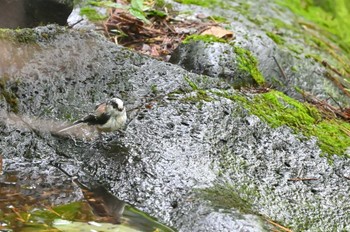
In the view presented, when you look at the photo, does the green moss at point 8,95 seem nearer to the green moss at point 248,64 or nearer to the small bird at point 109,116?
the small bird at point 109,116

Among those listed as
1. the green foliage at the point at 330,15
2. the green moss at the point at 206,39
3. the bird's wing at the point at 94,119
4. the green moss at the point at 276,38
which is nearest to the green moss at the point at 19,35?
the bird's wing at the point at 94,119

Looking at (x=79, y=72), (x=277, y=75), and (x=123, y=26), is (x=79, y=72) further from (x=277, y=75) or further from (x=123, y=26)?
(x=277, y=75)

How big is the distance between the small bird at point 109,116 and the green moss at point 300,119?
949 mm

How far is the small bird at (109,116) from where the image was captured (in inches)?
147

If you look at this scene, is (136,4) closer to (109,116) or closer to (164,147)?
(109,116)

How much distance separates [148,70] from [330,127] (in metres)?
1.61

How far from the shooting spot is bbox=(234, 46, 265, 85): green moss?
5039mm

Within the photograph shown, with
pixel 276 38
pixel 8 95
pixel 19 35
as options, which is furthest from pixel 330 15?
pixel 8 95

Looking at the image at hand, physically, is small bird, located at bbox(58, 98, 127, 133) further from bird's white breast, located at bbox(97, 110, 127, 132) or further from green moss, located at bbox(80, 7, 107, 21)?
green moss, located at bbox(80, 7, 107, 21)

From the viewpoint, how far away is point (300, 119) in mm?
4352

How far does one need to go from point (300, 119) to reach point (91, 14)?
2860 millimetres

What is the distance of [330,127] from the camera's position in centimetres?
445

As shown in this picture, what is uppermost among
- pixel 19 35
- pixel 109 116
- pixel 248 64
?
pixel 19 35

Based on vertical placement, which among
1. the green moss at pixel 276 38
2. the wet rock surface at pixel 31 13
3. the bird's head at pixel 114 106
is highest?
the green moss at pixel 276 38
